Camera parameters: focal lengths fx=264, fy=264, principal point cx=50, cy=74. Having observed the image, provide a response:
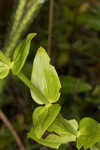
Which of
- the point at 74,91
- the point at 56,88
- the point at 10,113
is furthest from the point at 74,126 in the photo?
the point at 10,113

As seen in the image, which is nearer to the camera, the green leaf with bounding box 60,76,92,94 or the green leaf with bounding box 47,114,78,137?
the green leaf with bounding box 47,114,78,137

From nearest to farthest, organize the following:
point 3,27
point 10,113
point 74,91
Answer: point 74,91 < point 10,113 < point 3,27

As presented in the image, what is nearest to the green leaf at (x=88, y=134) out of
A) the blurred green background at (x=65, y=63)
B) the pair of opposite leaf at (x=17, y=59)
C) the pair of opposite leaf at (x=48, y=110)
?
the pair of opposite leaf at (x=48, y=110)

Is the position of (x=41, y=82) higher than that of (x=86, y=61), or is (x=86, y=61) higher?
(x=41, y=82)

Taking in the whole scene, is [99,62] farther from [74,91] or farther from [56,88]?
[56,88]

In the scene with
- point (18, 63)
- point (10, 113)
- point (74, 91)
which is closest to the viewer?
point (18, 63)

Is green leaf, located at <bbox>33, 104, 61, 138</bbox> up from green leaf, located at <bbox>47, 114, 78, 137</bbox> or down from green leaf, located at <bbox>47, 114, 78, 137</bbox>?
up

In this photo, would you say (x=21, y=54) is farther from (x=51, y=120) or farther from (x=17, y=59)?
(x=51, y=120)

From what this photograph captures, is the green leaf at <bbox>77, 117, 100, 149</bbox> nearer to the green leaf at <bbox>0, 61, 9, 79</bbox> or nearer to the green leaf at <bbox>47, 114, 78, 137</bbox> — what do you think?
the green leaf at <bbox>47, 114, 78, 137</bbox>

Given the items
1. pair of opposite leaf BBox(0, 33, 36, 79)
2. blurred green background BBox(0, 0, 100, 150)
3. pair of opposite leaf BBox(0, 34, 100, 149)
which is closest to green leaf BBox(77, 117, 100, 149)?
pair of opposite leaf BBox(0, 34, 100, 149)
